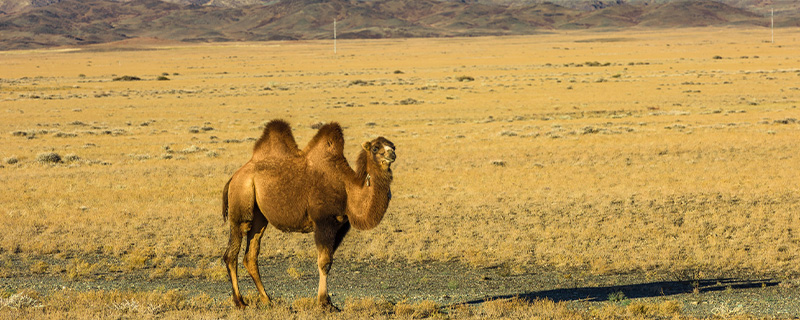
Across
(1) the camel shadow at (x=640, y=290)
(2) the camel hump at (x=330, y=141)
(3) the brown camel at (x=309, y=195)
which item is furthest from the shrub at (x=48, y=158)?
(1) the camel shadow at (x=640, y=290)

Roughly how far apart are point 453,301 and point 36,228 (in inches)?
345

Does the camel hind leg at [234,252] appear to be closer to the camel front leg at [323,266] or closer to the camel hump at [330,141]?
the camel front leg at [323,266]

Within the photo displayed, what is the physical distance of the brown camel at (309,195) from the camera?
25.8 ft

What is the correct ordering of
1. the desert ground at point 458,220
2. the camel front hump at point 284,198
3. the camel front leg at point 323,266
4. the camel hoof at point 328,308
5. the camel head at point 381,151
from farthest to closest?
the desert ground at point 458,220 → the camel hoof at point 328,308 → the camel front hump at point 284,198 → the camel front leg at point 323,266 → the camel head at point 381,151

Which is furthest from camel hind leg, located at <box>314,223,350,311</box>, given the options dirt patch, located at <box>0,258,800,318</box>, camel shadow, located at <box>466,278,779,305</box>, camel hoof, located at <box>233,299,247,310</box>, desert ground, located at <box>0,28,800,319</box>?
camel shadow, located at <box>466,278,779,305</box>

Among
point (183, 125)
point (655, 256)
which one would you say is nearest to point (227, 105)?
point (183, 125)

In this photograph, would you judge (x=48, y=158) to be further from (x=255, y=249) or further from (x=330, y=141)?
(x=330, y=141)

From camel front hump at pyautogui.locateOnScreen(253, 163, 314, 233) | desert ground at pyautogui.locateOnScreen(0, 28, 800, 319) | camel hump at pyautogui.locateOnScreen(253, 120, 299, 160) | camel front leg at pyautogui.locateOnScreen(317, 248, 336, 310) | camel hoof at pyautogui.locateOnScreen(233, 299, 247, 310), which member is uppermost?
camel hump at pyautogui.locateOnScreen(253, 120, 299, 160)

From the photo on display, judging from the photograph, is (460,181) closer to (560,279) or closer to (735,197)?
(735,197)

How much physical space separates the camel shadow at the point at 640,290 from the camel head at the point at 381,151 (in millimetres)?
2481

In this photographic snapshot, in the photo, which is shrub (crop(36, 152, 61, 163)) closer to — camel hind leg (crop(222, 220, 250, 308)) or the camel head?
camel hind leg (crop(222, 220, 250, 308))

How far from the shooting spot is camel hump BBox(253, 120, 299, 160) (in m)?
8.66

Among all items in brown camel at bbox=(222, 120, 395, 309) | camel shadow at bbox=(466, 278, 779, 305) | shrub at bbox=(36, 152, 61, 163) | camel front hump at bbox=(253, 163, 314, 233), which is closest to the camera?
brown camel at bbox=(222, 120, 395, 309)

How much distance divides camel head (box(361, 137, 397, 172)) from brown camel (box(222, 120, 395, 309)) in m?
0.04
